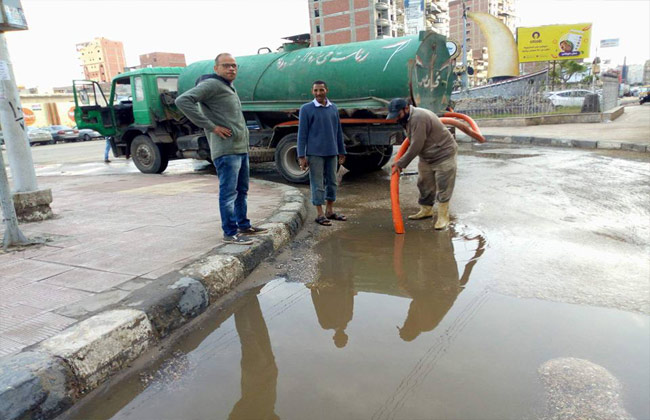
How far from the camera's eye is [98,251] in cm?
392

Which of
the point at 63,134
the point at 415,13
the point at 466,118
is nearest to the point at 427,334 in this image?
the point at 466,118

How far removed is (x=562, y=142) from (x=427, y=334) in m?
11.0

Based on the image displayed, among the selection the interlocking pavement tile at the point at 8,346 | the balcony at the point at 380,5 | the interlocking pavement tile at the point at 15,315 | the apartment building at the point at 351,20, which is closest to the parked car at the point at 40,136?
the interlocking pavement tile at the point at 15,315

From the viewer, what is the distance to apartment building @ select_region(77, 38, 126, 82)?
105 metres

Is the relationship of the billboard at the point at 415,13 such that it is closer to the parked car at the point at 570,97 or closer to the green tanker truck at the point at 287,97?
the parked car at the point at 570,97

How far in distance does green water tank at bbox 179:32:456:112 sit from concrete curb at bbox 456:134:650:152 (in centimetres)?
492

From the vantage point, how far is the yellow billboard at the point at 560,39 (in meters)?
31.8

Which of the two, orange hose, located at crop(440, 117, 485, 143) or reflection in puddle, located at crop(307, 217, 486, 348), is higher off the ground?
orange hose, located at crop(440, 117, 485, 143)

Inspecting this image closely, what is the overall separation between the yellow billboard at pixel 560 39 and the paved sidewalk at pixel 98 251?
105ft

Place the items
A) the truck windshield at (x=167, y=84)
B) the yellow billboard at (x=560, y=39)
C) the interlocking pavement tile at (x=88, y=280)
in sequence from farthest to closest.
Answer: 1. the yellow billboard at (x=560, y=39)
2. the truck windshield at (x=167, y=84)
3. the interlocking pavement tile at (x=88, y=280)

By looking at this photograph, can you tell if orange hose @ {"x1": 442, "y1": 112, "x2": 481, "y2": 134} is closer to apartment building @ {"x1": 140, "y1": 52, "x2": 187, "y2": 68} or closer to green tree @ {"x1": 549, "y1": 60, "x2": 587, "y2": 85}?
green tree @ {"x1": 549, "y1": 60, "x2": 587, "y2": 85}

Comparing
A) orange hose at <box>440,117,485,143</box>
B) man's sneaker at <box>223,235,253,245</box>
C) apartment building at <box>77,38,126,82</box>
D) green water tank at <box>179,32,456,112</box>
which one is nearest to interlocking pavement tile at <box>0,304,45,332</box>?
man's sneaker at <box>223,235,253,245</box>

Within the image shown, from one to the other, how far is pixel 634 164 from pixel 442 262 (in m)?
6.44

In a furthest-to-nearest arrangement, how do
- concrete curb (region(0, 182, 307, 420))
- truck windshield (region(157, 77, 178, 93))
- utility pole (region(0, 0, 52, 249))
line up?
truck windshield (region(157, 77, 178, 93)) < utility pole (region(0, 0, 52, 249)) < concrete curb (region(0, 182, 307, 420))
